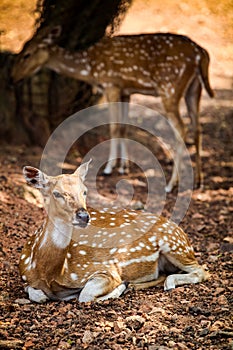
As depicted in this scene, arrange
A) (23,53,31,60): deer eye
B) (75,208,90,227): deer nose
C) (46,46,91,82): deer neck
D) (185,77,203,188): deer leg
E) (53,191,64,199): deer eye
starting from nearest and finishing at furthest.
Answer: (75,208,90,227): deer nose
(53,191,64,199): deer eye
(185,77,203,188): deer leg
(23,53,31,60): deer eye
(46,46,91,82): deer neck

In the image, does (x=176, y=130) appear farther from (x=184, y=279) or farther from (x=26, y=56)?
(x=184, y=279)

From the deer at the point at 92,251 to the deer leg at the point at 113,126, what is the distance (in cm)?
311

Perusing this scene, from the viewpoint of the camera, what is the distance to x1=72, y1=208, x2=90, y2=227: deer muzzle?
4.31 metres

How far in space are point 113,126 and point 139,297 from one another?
4327 mm

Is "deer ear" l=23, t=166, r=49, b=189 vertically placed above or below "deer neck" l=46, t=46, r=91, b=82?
above

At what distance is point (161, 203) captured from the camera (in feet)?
24.7

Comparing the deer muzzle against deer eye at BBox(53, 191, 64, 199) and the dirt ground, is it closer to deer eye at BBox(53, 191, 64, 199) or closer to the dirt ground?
deer eye at BBox(53, 191, 64, 199)

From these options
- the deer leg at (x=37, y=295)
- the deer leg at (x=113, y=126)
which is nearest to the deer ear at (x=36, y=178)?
the deer leg at (x=37, y=295)

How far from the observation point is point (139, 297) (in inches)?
182

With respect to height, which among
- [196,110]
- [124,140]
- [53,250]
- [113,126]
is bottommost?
[124,140]

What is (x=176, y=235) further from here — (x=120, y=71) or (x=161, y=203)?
(x=120, y=71)

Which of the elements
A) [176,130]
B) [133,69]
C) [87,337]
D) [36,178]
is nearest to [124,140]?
[176,130]

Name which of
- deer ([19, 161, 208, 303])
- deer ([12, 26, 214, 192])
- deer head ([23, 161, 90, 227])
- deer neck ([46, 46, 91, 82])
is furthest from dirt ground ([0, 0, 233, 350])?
deer neck ([46, 46, 91, 82])

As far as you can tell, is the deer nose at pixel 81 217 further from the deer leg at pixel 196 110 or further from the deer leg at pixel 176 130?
the deer leg at pixel 196 110
